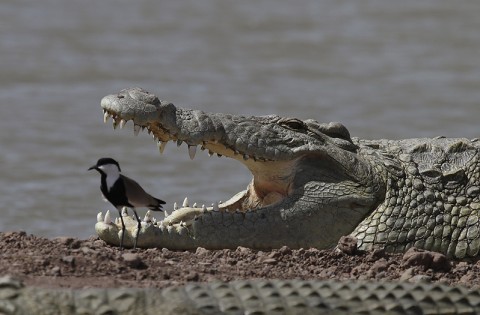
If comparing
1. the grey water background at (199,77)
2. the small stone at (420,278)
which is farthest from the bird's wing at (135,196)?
the grey water background at (199,77)

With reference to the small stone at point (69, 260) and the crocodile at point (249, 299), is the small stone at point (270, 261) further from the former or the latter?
the crocodile at point (249, 299)

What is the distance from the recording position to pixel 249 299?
4.85 m

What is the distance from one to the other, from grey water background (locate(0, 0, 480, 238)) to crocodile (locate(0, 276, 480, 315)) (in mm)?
4818

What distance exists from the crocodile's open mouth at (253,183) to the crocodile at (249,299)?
1.95 meters

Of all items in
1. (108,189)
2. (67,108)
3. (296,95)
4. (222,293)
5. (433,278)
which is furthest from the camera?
(296,95)

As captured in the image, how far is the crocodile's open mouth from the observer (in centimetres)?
693

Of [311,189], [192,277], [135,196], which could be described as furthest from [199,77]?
[192,277]

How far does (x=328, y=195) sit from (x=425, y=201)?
0.64 metres

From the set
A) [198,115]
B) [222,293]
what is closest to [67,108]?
[198,115]

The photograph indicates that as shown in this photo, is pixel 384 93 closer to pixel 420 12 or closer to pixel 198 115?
pixel 420 12

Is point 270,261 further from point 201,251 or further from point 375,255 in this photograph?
point 375,255

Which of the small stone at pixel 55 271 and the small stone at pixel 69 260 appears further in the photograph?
the small stone at pixel 69 260

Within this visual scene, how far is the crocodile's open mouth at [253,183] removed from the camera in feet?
22.7

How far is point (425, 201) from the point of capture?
7.35 m
